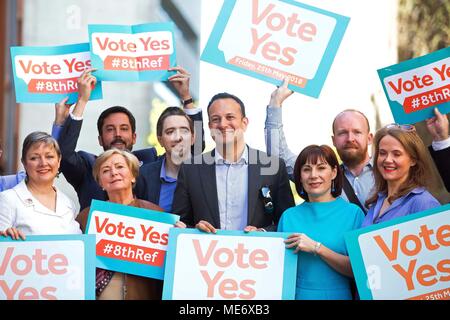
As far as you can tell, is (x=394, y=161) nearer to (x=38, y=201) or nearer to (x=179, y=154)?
(x=179, y=154)

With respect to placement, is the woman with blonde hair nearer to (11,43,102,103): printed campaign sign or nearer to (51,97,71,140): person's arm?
(51,97,71,140): person's arm

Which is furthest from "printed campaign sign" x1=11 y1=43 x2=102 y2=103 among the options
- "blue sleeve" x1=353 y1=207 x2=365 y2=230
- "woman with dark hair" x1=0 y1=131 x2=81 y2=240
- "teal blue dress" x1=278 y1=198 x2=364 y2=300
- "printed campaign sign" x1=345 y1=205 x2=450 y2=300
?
"printed campaign sign" x1=345 y1=205 x2=450 y2=300

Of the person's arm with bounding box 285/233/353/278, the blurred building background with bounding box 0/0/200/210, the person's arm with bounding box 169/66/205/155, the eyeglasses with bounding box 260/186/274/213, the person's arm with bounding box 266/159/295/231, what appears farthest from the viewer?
the blurred building background with bounding box 0/0/200/210

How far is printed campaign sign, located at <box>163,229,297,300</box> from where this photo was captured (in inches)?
191

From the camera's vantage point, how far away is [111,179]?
5.09 metres

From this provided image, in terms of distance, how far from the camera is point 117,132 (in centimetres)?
585

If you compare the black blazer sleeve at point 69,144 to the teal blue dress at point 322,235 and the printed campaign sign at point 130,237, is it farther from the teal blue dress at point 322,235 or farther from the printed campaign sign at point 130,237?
the teal blue dress at point 322,235

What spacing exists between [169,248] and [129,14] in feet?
42.7

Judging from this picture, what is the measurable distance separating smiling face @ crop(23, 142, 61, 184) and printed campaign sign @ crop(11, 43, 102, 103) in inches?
31.3

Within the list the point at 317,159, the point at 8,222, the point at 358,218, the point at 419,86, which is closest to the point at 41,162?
the point at 8,222

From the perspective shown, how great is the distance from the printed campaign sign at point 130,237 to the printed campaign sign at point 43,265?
106mm

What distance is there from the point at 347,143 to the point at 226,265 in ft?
3.78
